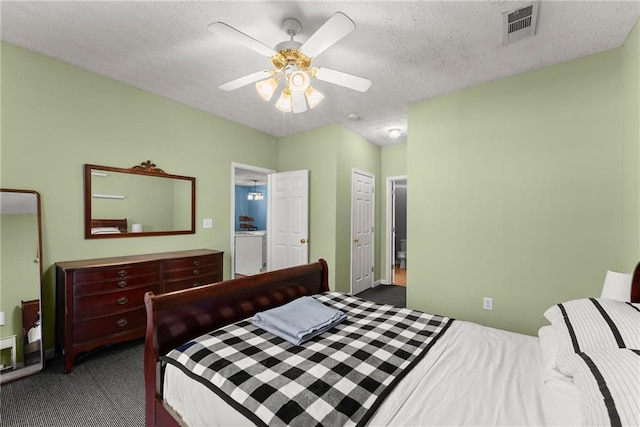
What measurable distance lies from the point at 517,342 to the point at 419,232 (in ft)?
5.94

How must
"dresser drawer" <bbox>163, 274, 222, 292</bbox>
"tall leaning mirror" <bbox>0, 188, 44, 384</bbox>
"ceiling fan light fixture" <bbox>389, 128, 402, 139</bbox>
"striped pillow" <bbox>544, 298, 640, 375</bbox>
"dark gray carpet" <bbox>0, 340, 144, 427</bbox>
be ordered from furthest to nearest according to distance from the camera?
"ceiling fan light fixture" <bbox>389, 128, 402, 139</bbox> < "dresser drawer" <bbox>163, 274, 222, 292</bbox> < "tall leaning mirror" <bbox>0, 188, 44, 384</bbox> < "dark gray carpet" <bbox>0, 340, 144, 427</bbox> < "striped pillow" <bbox>544, 298, 640, 375</bbox>

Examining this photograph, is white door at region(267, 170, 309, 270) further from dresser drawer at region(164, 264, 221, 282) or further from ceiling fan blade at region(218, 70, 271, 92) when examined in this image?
ceiling fan blade at region(218, 70, 271, 92)

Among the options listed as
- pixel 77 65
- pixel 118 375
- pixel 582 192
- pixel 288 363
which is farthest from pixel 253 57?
pixel 582 192

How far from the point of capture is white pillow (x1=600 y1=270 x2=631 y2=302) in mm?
1671

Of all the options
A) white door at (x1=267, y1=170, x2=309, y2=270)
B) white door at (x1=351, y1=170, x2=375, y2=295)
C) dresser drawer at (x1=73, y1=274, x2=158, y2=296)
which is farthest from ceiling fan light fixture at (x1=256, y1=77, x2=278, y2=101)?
white door at (x1=351, y1=170, x2=375, y2=295)

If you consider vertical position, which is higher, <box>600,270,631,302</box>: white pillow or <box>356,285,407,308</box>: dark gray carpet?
<box>600,270,631,302</box>: white pillow

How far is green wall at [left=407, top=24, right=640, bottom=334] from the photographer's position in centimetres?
233

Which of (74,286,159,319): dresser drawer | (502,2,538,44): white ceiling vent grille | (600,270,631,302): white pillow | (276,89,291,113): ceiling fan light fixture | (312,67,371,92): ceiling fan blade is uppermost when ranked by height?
(502,2,538,44): white ceiling vent grille

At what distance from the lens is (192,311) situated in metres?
1.55

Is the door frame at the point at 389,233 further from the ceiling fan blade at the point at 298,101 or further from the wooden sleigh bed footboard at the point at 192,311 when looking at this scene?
the wooden sleigh bed footboard at the point at 192,311

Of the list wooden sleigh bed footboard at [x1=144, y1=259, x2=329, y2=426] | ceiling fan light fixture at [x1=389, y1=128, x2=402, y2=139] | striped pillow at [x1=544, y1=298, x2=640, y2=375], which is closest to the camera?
striped pillow at [x1=544, y1=298, x2=640, y2=375]

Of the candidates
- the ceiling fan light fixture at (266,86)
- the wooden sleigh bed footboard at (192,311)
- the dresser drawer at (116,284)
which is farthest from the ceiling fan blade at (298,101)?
the dresser drawer at (116,284)

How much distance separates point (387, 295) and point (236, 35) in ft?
13.4

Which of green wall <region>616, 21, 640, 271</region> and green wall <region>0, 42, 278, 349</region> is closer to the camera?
green wall <region>616, 21, 640, 271</region>
